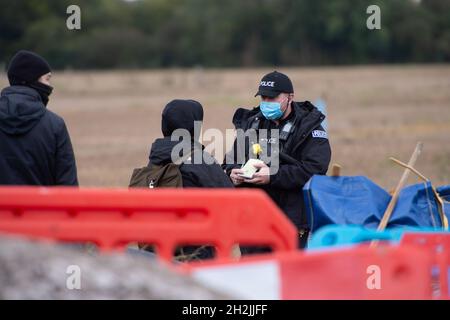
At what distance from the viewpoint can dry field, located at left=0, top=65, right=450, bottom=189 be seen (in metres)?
17.2

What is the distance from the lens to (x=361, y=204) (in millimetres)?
6062

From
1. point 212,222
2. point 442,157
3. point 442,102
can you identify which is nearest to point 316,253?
point 212,222

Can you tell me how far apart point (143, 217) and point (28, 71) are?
2.36m

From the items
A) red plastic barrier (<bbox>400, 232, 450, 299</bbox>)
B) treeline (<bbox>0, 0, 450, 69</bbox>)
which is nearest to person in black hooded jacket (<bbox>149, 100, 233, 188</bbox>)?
red plastic barrier (<bbox>400, 232, 450, 299</bbox>)

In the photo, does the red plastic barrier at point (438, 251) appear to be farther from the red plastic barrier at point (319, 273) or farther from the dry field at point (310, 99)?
the dry field at point (310, 99)

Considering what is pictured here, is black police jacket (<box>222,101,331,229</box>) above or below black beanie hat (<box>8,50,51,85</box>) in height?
below

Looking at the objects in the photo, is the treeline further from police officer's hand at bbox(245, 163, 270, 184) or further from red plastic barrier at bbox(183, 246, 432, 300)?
red plastic barrier at bbox(183, 246, 432, 300)

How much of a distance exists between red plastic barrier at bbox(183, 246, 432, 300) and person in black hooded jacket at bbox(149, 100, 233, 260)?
1926mm

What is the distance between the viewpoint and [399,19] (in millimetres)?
70562

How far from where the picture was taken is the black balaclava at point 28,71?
626 centimetres

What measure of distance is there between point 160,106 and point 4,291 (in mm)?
29219

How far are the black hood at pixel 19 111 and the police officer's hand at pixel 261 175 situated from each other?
5.39 ft

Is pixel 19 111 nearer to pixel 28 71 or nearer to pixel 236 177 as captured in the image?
pixel 28 71

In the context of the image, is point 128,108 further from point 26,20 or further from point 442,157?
point 26,20
